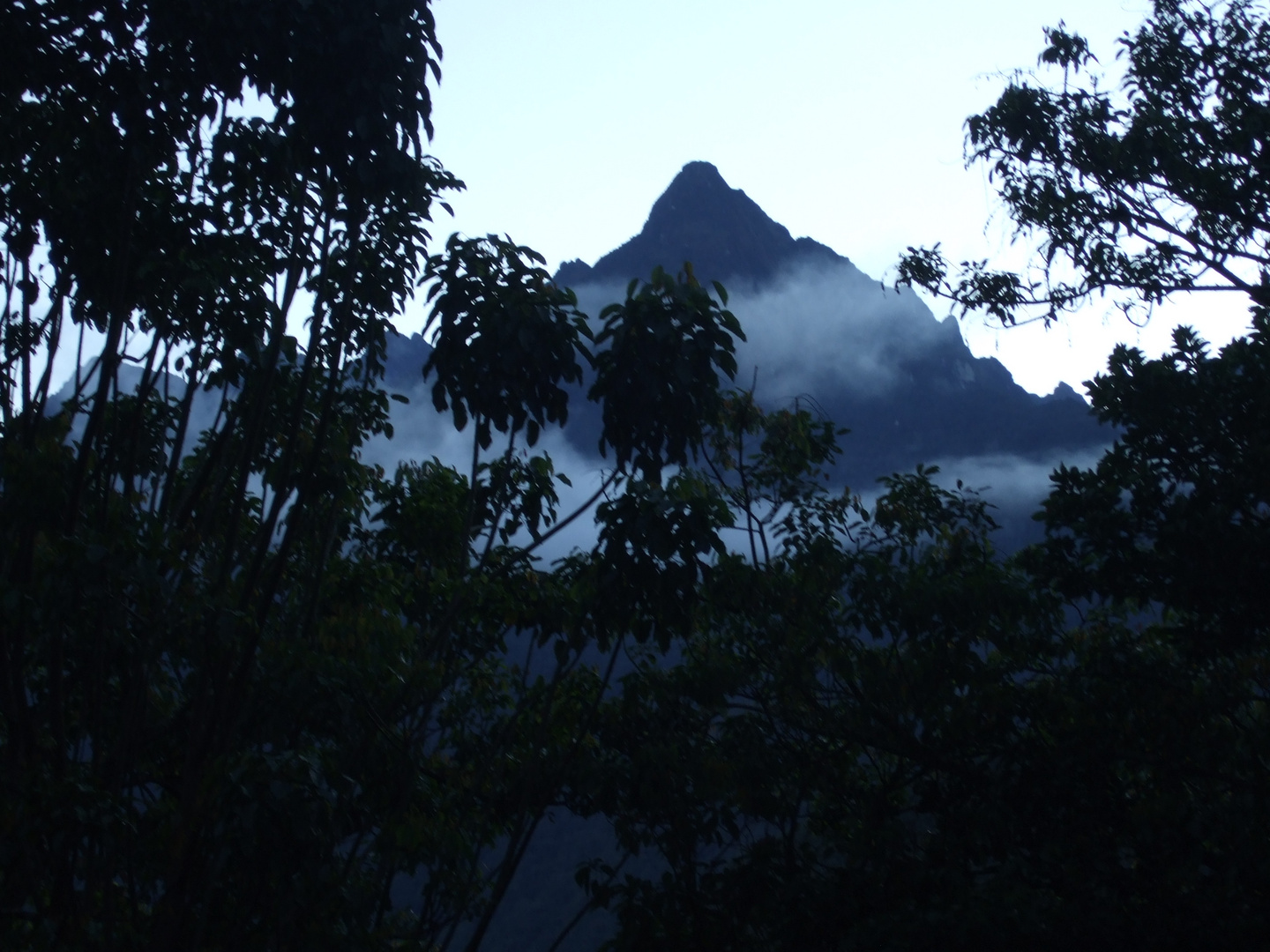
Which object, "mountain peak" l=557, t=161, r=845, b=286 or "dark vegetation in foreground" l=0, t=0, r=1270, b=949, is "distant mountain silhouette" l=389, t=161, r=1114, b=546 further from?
"dark vegetation in foreground" l=0, t=0, r=1270, b=949

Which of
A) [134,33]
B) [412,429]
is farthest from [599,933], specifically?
[134,33]

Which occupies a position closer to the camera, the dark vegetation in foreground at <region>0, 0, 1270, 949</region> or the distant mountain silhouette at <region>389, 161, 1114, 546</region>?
the dark vegetation in foreground at <region>0, 0, 1270, 949</region>

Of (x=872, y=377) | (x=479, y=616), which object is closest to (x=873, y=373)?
(x=872, y=377)

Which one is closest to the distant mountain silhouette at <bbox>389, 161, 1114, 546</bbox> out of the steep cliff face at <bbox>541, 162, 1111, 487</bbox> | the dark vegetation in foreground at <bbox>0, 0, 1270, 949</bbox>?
the steep cliff face at <bbox>541, 162, 1111, 487</bbox>

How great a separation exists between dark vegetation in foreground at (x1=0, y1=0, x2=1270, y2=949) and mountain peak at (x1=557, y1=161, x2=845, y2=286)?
53.8 m

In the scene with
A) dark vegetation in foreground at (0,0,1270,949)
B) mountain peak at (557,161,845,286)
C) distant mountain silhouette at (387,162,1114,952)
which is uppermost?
Result: mountain peak at (557,161,845,286)

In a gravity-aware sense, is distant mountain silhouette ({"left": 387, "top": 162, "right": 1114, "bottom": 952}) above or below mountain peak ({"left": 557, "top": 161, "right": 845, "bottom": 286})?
below

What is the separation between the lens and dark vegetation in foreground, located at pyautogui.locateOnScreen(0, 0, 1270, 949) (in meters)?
5.86

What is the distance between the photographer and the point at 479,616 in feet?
29.8

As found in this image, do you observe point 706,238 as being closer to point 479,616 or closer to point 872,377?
point 872,377

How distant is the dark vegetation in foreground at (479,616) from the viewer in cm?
586

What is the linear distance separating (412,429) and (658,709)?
1421cm

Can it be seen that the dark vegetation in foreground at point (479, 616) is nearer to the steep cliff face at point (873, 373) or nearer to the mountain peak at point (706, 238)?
the steep cliff face at point (873, 373)

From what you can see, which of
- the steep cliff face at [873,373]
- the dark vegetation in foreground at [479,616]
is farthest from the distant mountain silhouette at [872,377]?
the dark vegetation in foreground at [479,616]
